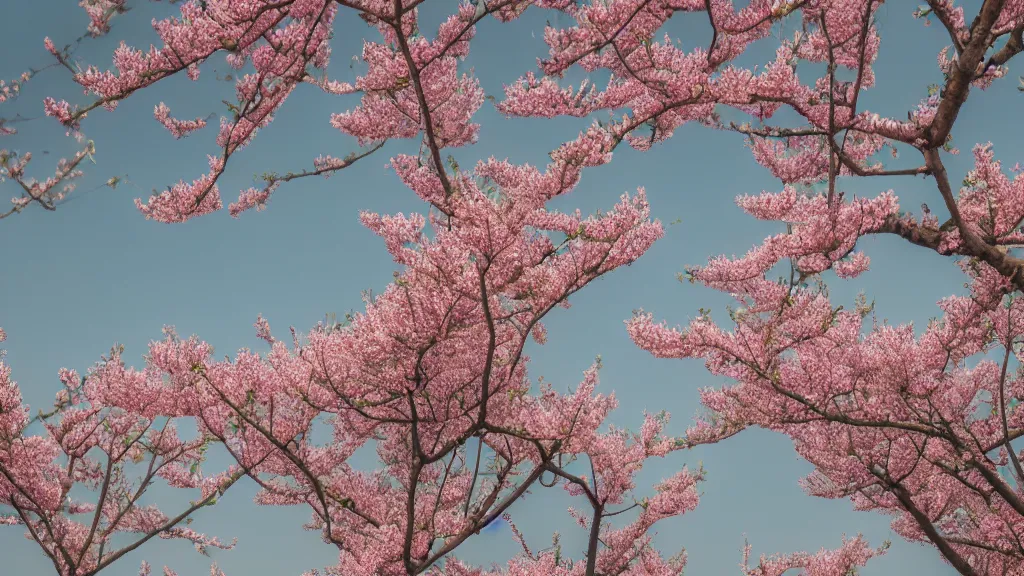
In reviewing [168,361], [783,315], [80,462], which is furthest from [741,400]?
[80,462]

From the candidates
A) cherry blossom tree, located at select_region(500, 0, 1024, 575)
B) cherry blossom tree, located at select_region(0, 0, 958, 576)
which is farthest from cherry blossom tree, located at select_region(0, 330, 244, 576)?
cherry blossom tree, located at select_region(500, 0, 1024, 575)

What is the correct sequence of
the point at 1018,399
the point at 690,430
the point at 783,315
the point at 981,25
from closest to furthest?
the point at 981,25 < the point at 783,315 < the point at 1018,399 < the point at 690,430

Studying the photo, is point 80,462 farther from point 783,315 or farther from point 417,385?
point 783,315

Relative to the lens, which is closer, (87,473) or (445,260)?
(445,260)

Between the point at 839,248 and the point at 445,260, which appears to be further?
the point at 839,248

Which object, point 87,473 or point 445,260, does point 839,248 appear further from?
point 87,473

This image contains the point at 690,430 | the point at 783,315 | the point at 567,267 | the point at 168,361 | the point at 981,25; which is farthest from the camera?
the point at 690,430

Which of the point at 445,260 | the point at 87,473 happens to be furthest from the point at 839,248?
the point at 87,473

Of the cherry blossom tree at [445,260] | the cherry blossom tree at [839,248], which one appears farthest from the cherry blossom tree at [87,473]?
the cherry blossom tree at [839,248]

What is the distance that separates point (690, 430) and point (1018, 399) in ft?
14.2

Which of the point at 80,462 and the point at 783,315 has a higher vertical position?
the point at 80,462

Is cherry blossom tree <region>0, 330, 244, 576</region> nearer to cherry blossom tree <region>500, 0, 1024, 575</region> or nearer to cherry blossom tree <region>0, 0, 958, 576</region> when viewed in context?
cherry blossom tree <region>0, 0, 958, 576</region>

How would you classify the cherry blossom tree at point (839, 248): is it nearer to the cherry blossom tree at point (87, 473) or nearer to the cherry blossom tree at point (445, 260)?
the cherry blossom tree at point (445, 260)

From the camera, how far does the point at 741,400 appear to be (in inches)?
384
